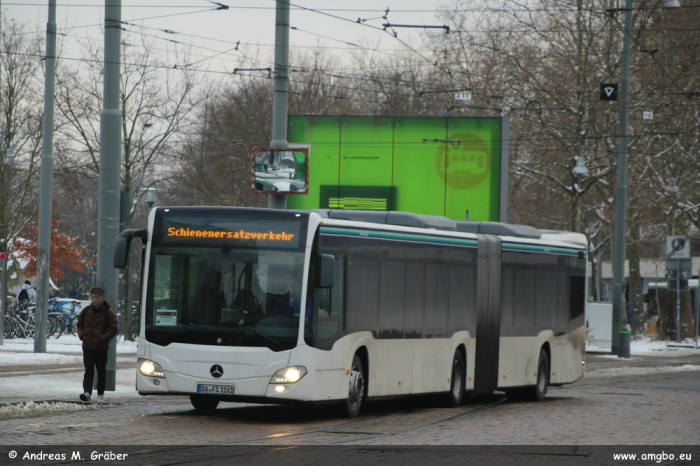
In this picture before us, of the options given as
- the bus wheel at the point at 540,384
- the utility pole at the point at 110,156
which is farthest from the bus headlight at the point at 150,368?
the bus wheel at the point at 540,384

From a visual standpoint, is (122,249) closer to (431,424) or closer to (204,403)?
(204,403)

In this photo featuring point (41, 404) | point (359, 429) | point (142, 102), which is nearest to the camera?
point (359, 429)

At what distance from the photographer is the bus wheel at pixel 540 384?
20.7 meters

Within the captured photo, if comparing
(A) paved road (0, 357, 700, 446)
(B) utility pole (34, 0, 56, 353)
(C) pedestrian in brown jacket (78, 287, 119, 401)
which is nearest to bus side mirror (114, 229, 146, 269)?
(C) pedestrian in brown jacket (78, 287, 119, 401)

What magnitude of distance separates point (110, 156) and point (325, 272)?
5024mm

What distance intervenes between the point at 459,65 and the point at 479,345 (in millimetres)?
28494

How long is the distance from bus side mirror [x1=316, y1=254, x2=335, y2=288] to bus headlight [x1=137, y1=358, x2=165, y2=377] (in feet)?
6.80

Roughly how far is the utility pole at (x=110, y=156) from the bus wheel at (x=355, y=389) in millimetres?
4264

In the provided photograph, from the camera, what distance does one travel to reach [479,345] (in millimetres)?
18750

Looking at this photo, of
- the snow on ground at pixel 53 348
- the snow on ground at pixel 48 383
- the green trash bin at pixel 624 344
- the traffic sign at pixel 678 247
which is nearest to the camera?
the snow on ground at pixel 48 383

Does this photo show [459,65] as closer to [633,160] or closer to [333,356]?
[633,160]
